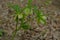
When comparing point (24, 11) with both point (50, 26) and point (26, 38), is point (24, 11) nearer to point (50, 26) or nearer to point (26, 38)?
point (26, 38)

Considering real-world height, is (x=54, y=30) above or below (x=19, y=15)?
below

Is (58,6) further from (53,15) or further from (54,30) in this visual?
(54,30)

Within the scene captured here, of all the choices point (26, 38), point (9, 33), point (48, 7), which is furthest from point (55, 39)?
Result: point (48, 7)

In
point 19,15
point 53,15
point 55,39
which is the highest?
point 19,15

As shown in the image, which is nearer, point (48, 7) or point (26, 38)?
point (26, 38)

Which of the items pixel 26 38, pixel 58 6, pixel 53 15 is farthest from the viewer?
pixel 58 6

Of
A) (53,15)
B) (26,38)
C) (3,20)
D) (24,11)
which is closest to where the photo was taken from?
(24,11)

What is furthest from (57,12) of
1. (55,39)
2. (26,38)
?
(26,38)

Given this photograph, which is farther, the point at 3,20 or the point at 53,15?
the point at 53,15

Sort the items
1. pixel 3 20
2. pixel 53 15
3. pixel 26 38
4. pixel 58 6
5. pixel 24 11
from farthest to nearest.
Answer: pixel 58 6, pixel 53 15, pixel 3 20, pixel 26 38, pixel 24 11
